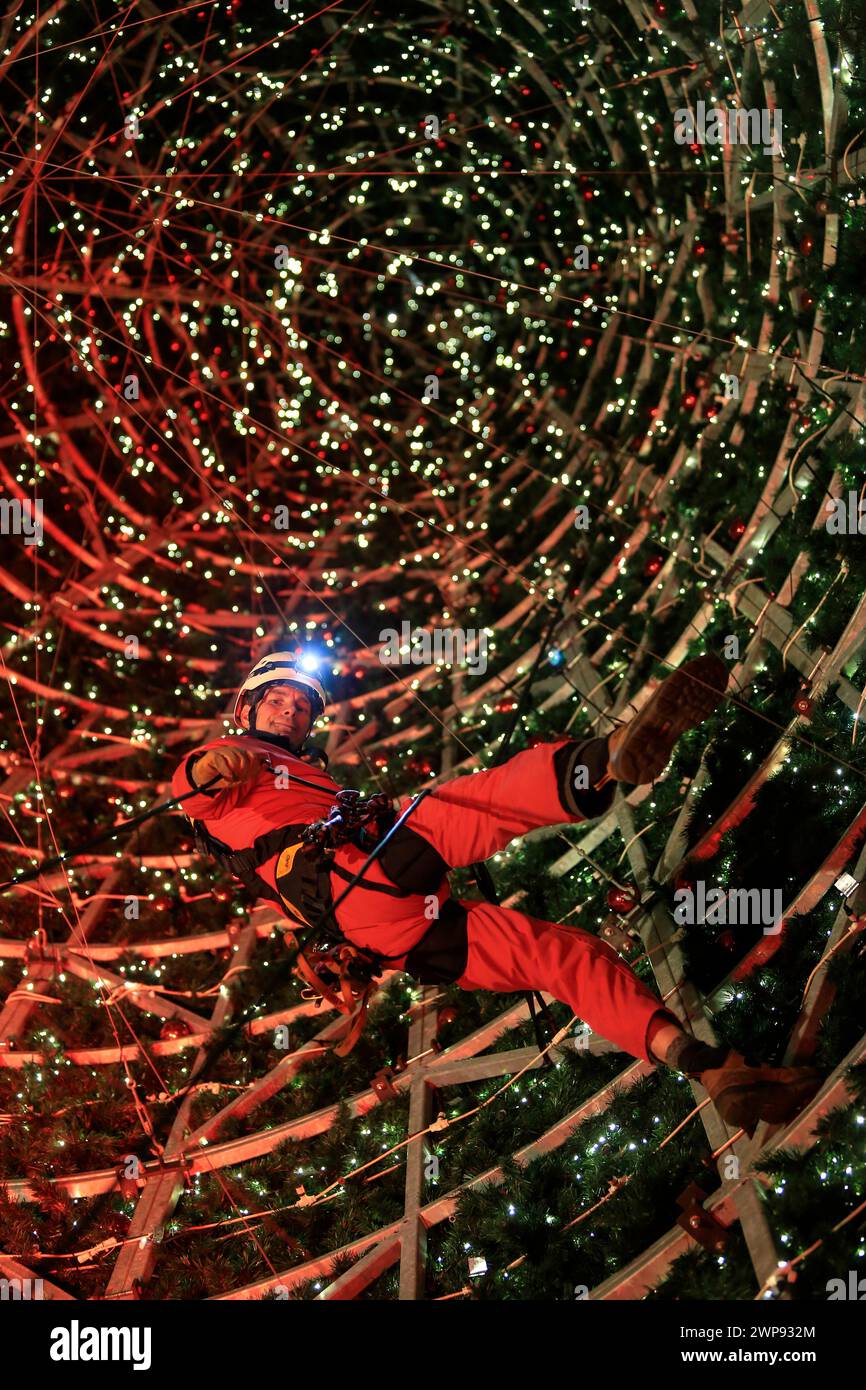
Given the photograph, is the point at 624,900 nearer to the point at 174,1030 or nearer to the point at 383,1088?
the point at 383,1088

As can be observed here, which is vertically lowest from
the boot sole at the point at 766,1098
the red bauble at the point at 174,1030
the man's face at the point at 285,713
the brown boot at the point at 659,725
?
the boot sole at the point at 766,1098

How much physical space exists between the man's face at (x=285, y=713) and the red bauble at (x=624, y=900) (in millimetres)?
1047

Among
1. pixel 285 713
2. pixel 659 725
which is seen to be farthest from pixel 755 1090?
pixel 285 713

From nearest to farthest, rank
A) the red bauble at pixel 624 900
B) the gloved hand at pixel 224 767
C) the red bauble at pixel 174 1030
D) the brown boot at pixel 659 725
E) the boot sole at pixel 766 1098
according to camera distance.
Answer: the boot sole at pixel 766 1098
the brown boot at pixel 659 725
the gloved hand at pixel 224 767
the red bauble at pixel 624 900
the red bauble at pixel 174 1030

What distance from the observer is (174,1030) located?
3.94 meters

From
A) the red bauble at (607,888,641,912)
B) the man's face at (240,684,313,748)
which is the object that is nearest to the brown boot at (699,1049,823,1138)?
the red bauble at (607,888,641,912)

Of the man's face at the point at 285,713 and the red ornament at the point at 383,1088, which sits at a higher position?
the man's face at the point at 285,713

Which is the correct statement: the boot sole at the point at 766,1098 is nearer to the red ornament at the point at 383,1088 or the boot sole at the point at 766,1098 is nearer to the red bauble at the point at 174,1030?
the red ornament at the point at 383,1088

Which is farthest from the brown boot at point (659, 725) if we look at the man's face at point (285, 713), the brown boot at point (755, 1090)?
the man's face at point (285, 713)

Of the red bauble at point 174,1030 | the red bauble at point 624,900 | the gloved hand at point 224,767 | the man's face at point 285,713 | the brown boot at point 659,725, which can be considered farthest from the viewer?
the red bauble at point 174,1030

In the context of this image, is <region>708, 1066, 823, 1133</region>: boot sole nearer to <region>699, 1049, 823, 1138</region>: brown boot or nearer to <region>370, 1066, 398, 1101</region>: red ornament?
<region>699, 1049, 823, 1138</region>: brown boot

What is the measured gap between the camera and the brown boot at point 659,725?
244 centimetres

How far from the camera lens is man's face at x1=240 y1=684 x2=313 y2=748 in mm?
3490

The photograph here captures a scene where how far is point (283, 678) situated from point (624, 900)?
1225 millimetres
